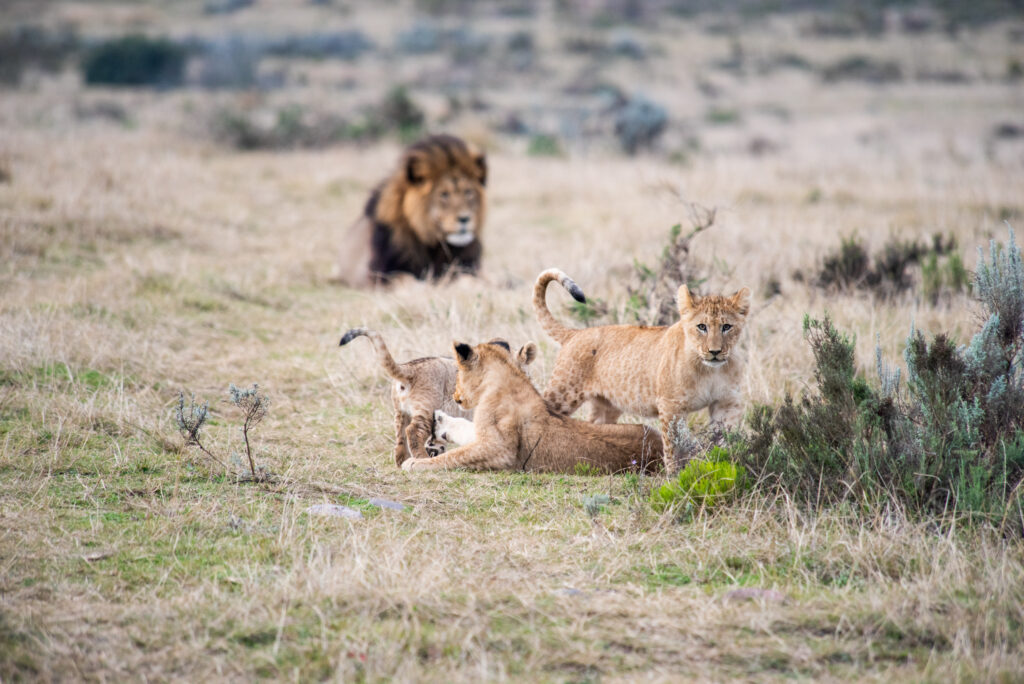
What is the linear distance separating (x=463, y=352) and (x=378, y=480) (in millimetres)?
892

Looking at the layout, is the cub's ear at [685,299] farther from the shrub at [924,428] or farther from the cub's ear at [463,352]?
the cub's ear at [463,352]

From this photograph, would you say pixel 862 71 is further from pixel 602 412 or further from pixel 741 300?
pixel 741 300

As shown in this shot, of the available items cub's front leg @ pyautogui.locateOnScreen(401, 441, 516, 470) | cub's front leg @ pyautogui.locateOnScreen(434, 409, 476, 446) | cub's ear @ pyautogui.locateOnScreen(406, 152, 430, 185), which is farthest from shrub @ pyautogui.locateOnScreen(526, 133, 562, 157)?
cub's front leg @ pyautogui.locateOnScreen(401, 441, 516, 470)

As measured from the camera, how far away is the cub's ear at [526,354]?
6384 millimetres

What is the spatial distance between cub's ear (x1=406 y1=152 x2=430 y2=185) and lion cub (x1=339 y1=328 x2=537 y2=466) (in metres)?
4.53

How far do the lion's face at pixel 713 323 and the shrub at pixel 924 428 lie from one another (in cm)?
35

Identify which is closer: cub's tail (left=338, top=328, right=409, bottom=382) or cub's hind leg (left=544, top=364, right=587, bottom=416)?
cub's tail (left=338, top=328, right=409, bottom=382)

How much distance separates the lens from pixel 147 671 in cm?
335

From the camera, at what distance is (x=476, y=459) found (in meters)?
5.63

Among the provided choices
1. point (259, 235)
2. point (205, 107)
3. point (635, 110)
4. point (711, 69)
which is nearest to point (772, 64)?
point (711, 69)

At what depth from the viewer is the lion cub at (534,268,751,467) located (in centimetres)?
528

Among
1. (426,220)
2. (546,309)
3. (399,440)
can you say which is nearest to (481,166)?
(426,220)

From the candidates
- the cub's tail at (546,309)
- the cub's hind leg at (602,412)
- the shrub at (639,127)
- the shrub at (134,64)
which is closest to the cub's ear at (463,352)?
the cub's tail at (546,309)

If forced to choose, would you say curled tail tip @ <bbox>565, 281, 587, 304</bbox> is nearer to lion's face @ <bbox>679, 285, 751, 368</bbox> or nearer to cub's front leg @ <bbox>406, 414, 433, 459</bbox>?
lion's face @ <bbox>679, 285, 751, 368</bbox>
